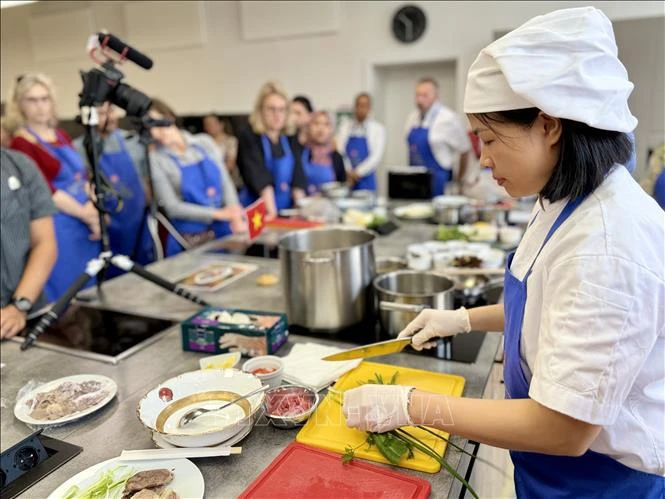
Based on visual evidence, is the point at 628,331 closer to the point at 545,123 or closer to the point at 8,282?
the point at 545,123

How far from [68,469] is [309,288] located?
0.67m

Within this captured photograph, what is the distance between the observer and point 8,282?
5.66ft

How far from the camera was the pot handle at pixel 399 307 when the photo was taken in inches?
49.1

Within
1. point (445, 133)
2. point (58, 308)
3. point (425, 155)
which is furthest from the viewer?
point (425, 155)

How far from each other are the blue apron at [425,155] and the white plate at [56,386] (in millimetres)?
4230

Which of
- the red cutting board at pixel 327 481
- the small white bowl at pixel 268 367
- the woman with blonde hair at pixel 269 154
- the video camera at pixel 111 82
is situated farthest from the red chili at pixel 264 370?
→ the woman with blonde hair at pixel 269 154

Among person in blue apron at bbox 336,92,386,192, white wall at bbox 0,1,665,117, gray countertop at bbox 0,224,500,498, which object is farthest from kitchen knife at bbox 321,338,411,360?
person in blue apron at bbox 336,92,386,192

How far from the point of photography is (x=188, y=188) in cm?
305

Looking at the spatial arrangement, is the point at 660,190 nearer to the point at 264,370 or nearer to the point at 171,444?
the point at 264,370

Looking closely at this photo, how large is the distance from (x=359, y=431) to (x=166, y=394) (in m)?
0.39

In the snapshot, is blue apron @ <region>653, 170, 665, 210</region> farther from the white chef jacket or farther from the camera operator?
the white chef jacket

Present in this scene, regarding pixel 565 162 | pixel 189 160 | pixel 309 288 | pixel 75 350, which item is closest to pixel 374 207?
pixel 189 160

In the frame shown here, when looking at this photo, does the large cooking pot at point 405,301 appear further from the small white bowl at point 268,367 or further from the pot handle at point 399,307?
the small white bowl at point 268,367

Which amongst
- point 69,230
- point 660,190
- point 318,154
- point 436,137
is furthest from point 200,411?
point 436,137
